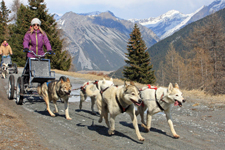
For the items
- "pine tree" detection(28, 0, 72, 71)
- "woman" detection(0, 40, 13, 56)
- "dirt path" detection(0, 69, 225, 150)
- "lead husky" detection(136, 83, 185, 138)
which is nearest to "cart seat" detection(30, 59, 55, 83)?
"dirt path" detection(0, 69, 225, 150)

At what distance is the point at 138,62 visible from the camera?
4050cm

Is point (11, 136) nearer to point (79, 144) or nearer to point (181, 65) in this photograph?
point (79, 144)

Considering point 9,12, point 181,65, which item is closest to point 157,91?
point 181,65

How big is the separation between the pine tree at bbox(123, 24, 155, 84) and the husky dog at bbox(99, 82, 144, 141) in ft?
112

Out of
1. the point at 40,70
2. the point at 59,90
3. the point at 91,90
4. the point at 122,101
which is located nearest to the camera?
the point at 122,101

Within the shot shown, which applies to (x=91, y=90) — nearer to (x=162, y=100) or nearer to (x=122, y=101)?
(x=122, y=101)

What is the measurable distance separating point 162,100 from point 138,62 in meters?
35.2

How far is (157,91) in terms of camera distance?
19.9 ft

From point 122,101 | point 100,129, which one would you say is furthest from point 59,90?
point 122,101

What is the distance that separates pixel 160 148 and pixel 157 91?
72.9 inches

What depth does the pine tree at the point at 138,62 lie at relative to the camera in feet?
130

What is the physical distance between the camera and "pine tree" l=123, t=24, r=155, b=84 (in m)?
39.6

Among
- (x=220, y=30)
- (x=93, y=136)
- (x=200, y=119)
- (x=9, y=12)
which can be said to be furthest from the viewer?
(x=9, y=12)

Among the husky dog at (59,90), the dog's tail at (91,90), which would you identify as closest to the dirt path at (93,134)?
the husky dog at (59,90)
